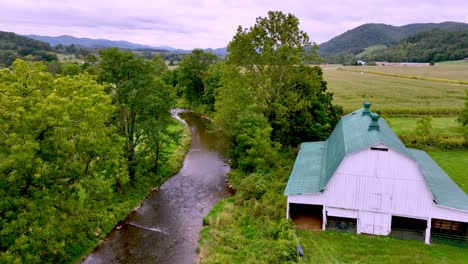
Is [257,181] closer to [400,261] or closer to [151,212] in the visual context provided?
[151,212]

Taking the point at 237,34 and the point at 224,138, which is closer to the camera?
the point at 237,34

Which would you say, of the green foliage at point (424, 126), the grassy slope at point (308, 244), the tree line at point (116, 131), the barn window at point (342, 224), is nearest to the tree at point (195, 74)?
the tree line at point (116, 131)

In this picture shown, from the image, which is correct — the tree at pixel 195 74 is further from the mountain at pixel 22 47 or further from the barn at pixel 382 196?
the mountain at pixel 22 47

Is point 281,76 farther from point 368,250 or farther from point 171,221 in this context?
point 368,250

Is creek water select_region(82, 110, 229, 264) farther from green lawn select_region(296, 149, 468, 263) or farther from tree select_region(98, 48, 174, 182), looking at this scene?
green lawn select_region(296, 149, 468, 263)

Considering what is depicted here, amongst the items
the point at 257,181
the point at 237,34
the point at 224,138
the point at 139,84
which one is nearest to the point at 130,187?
the point at 139,84

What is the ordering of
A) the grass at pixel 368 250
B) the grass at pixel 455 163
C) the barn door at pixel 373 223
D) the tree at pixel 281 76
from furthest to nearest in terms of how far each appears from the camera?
1. the tree at pixel 281 76
2. the grass at pixel 455 163
3. the barn door at pixel 373 223
4. the grass at pixel 368 250
